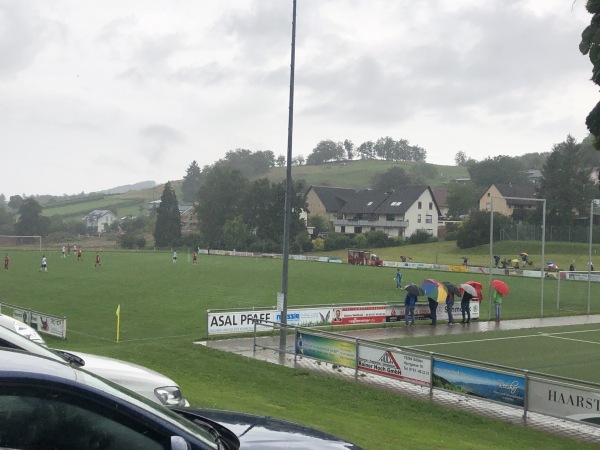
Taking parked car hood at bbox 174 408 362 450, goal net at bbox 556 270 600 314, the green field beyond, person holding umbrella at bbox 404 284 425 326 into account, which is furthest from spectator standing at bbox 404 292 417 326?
parked car hood at bbox 174 408 362 450

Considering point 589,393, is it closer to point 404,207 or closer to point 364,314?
point 364,314

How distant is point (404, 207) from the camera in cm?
11575

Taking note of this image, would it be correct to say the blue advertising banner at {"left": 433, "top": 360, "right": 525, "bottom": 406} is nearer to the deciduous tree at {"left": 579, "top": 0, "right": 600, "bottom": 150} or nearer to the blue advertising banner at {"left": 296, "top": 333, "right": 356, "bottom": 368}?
the blue advertising banner at {"left": 296, "top": 333, "right": 356, "bottom": 368}

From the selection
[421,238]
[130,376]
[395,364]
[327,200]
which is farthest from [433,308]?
[327,200]

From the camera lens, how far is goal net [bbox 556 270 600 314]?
4069 cm

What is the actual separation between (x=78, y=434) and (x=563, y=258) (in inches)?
3043

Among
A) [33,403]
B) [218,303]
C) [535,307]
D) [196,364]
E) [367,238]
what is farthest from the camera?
[367,238]

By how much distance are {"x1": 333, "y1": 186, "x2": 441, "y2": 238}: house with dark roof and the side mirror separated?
10942 centimetres

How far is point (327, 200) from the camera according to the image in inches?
5236

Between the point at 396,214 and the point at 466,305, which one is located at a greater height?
the point at 396,214

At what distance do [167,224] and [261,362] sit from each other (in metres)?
100

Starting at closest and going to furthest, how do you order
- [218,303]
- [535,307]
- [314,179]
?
1. [218,303]
2. [535,307]
3. [314,179]

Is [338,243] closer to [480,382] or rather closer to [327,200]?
[327,200]

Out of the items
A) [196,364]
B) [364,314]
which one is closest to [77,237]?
[364,314]
